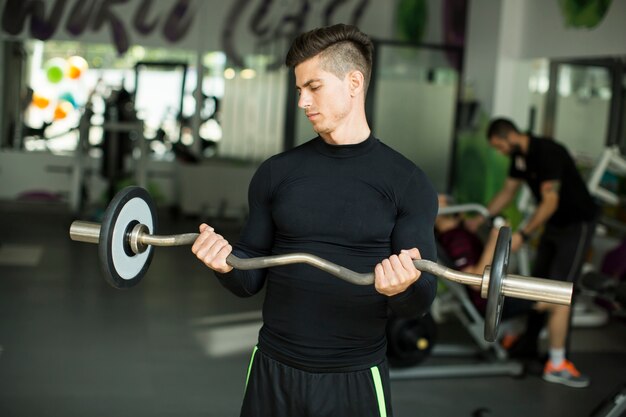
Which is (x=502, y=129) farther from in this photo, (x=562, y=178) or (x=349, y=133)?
(x=349, y=133)

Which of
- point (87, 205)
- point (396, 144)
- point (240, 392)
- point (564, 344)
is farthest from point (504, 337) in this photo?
point (87, 205)

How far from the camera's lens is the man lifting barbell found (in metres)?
1.50

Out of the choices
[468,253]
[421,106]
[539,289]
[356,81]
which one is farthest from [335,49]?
[421,106]

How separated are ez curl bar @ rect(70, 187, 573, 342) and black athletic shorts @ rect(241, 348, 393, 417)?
26cm

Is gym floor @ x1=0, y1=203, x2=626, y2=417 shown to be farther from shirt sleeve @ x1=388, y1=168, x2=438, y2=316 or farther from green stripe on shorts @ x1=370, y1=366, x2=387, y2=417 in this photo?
shirt sleeve @ x1=388, y1=168, x2=438, y2=316

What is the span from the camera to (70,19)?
27.3 ft

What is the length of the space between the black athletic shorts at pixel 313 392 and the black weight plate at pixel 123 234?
30cm

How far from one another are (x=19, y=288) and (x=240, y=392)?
86.6 inches

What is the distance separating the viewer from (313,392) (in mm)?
1543

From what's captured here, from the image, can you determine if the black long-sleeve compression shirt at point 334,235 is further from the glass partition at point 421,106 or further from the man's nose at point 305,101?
the glass partition at point 421,106

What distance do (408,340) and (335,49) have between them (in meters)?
2.32

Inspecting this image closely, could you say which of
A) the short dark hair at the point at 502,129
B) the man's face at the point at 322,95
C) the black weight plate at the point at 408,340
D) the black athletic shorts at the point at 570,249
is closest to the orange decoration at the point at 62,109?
the short dark hair at the point at 502,129

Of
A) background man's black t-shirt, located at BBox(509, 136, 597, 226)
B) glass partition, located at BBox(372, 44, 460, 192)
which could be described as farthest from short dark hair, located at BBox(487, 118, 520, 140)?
glass partition, located at BBox(372, 44, 460, 192)

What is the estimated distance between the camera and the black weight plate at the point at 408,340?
142 inches
